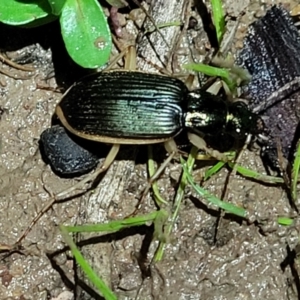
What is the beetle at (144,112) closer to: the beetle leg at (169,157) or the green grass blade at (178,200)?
the beetle leg at (169,157)

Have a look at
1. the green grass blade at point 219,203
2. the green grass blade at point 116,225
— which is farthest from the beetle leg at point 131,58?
the green grass blade at point 116,225

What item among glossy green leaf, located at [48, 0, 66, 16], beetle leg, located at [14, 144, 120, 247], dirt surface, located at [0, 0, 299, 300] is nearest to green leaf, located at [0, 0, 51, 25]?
glossy green leaf, located at [48, 0, 66, 16]

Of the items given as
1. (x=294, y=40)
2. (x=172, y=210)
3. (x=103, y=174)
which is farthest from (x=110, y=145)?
(x=294, y=40)

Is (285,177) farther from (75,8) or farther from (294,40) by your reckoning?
(75,8)

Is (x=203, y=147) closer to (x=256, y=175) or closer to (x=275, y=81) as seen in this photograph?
(x=256, y=175)

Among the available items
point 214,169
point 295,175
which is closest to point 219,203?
point 214,169

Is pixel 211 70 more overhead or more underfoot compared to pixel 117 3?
more underfoot
